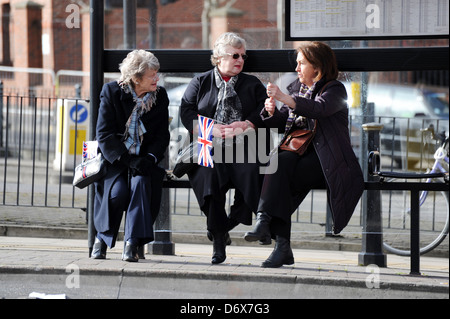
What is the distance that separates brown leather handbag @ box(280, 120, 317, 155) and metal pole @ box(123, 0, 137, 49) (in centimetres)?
164

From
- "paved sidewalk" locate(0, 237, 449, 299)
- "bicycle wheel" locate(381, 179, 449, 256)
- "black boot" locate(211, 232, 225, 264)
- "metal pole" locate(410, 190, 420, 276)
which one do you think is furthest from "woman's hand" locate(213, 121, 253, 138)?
"bicycle wheel" locate(381, 179, 449, 256)

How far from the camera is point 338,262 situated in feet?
24.0

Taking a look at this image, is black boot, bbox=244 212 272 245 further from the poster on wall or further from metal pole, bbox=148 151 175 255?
the poster on wall

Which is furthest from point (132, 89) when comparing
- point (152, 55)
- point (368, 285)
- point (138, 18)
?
point (368, 285)

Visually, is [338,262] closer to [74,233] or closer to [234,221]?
[234,221]

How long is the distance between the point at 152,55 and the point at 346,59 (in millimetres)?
1365

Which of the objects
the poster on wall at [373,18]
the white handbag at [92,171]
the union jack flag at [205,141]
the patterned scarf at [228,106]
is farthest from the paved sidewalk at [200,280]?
the poster on wall at [373,18]

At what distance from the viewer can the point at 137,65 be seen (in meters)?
6.51

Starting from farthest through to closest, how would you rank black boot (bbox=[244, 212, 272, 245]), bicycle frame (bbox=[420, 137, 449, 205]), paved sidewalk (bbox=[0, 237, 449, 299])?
bicycle frame (bbox=[420, 137, 449, 205]) → black boot (bbox=[244, 212, 272, 245]) → paved sidewalk (bbox=[0, 237, 449, 299])

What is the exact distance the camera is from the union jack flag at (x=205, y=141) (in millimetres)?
6320

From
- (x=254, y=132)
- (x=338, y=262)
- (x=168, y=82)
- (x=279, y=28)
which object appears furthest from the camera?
(x=168, y=82)

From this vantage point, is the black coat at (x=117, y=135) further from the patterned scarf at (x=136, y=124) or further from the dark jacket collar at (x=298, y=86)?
the dark jacket collar at (x=298, y=86)

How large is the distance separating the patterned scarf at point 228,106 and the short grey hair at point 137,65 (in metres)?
0.51

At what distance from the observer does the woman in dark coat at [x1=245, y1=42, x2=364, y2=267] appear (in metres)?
6.05
